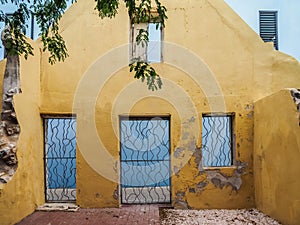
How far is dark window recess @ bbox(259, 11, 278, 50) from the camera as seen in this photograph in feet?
21.7

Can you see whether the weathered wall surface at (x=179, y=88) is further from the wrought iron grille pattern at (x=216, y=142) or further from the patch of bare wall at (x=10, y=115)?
the patch of bare wall at (x=10, y=115)

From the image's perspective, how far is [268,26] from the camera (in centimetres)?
669

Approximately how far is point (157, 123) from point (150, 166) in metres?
1.01

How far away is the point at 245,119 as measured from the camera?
5836 millimetres

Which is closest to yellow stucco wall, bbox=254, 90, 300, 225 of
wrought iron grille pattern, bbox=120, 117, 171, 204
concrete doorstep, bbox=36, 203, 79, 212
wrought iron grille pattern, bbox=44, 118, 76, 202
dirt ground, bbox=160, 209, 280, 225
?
dirt ground, bbox=160, 209, 280, 225

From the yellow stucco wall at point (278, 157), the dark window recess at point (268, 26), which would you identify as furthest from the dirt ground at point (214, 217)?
the dark window recess at point (268, 26)

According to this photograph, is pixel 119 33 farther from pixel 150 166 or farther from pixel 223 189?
pixel 223 189

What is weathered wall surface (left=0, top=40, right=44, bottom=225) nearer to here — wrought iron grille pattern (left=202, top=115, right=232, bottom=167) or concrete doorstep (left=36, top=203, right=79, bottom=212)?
concrete doorstep (left=36, top=203, right=79, bottom=212)

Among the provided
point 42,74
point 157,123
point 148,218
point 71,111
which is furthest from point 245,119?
point 42,74

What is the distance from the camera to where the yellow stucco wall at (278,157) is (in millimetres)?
4207

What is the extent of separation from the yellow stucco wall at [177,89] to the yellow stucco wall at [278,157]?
347mm

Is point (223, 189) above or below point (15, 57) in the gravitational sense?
below

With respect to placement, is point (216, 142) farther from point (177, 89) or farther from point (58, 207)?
point (58, 207)

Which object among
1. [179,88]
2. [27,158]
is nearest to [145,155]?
[179,88]
